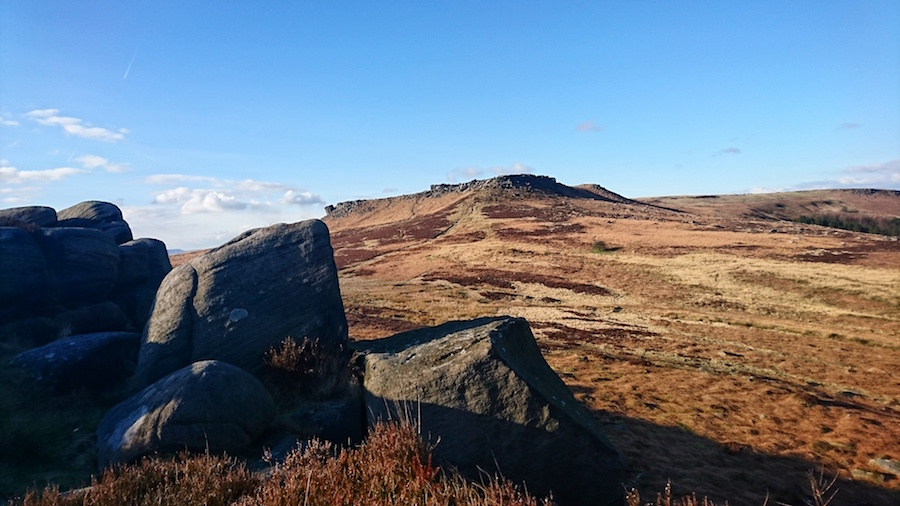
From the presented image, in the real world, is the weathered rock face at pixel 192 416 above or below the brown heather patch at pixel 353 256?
above

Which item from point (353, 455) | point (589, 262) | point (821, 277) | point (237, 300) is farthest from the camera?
point (589, 262)

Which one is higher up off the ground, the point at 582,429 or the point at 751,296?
the point at 582,429

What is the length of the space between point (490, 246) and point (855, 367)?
37.5 m

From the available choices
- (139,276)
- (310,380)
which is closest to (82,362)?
(310,380)

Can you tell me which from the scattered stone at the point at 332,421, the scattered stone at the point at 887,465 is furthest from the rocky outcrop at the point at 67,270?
the scattered stone at the point at 887,465

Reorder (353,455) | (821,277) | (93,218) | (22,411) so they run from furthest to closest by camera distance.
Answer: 1. (821,277)
2. (93,218)
3. (22,411)
4. (353,455)

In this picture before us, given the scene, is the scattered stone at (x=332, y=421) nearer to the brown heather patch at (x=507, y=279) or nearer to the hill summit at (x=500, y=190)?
the brown heather patch at (x=507, y=279)

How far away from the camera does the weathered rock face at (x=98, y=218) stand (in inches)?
875

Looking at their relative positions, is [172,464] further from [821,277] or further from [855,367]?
[821,277]

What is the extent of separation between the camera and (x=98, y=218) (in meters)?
23.1

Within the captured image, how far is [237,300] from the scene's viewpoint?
1080 centimetres

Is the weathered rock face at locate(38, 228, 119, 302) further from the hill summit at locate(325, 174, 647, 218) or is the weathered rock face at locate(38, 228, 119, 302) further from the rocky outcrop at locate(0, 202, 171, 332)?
the hill summit at locate(325, 174, 647, 218)

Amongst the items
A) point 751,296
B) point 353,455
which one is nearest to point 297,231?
point 353,455

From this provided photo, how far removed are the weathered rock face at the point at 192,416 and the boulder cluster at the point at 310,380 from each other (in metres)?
0.02
